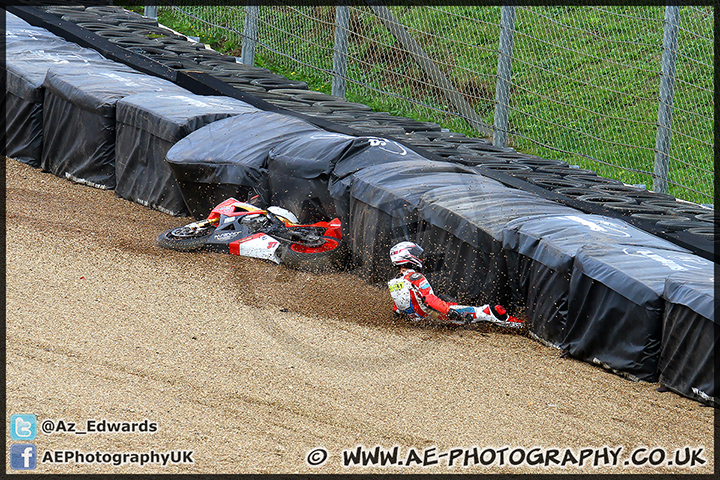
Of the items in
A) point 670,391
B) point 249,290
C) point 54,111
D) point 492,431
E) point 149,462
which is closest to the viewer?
point 149,462

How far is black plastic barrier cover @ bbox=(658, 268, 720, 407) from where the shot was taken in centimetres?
654

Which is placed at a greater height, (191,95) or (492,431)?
(191,95)

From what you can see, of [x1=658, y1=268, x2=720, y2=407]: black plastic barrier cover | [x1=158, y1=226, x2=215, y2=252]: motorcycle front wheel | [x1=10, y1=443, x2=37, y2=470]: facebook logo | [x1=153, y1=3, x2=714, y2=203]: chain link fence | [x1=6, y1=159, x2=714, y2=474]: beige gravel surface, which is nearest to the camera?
[x1=10, y1=443, x2=37, y2=470]: facebook logo

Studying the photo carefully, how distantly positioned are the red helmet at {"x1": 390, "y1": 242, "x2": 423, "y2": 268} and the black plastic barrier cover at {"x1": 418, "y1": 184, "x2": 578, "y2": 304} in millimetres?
317

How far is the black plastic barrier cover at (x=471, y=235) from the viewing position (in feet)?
27.0

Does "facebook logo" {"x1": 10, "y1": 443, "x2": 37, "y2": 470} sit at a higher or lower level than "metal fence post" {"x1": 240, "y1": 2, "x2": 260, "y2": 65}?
lower

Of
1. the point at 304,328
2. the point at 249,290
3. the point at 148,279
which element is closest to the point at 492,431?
the point at 304,328

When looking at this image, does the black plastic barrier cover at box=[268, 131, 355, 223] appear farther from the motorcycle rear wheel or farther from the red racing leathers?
the red racing leathers

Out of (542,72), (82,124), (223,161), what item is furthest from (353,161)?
(542,72)

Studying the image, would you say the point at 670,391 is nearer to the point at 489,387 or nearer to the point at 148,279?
the point at 489,387

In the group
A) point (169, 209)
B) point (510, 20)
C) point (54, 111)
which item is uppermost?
point (510, 20)

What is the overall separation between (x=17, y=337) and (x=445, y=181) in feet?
15.3

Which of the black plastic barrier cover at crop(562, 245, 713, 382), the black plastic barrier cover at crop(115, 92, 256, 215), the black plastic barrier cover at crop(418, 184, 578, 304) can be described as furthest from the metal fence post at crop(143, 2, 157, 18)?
the black plastic barrier cover at crop(562, 245, 713, 382)

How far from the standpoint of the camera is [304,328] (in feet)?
26.3
